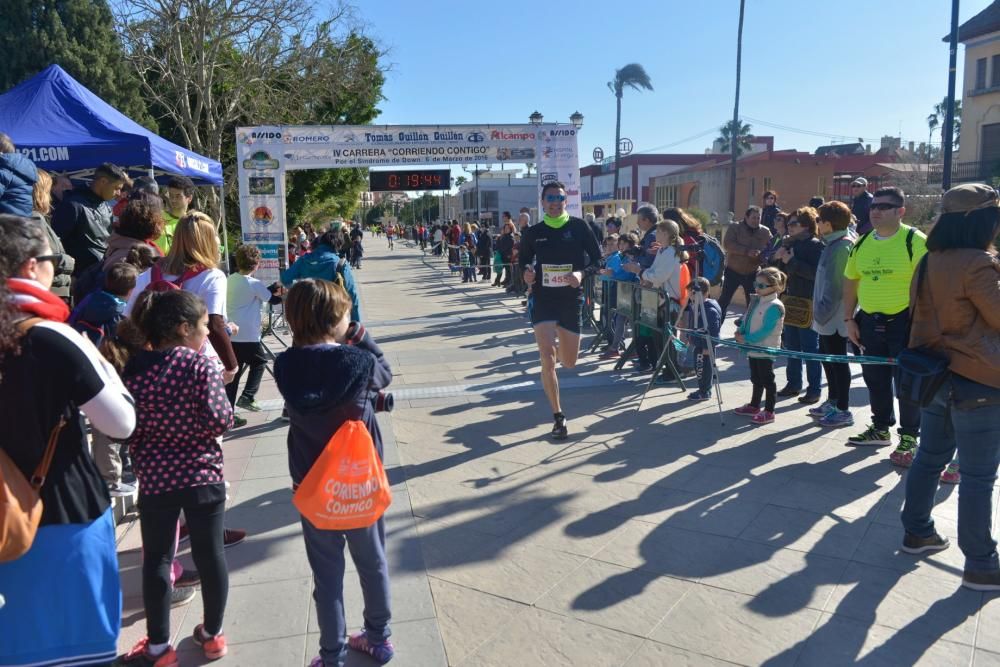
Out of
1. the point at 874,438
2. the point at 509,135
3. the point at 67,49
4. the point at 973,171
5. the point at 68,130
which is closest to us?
the point at 874,438

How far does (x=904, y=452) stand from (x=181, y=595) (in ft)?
15.1

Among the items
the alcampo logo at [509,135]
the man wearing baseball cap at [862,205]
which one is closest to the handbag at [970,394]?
the man wearing baseball cap at [862,205]

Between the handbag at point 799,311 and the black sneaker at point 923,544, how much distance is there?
3064 millimetres

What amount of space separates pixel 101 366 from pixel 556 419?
4113 mm

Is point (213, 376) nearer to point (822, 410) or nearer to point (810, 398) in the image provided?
point (822, 410)

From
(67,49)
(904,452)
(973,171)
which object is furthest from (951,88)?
(973,171)

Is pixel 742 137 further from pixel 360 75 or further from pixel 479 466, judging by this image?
pixel 479 466

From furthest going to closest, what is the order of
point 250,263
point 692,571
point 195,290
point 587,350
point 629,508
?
point 587,350, point 250,263, point 629,508, point 195,290, point 692,571

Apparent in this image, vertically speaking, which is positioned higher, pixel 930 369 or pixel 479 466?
pixel 930 369

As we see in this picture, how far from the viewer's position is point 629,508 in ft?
14.8

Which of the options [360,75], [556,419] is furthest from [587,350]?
[360,75]

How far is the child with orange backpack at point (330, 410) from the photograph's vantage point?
2.72 m

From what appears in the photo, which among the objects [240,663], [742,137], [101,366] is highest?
[742,137]

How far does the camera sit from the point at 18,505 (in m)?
2.05
